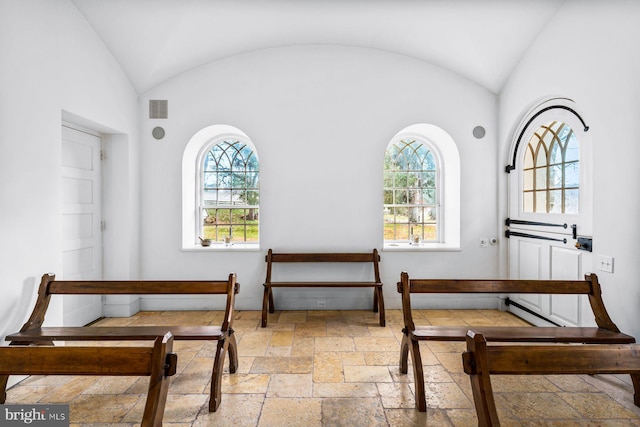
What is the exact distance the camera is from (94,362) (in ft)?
4.17

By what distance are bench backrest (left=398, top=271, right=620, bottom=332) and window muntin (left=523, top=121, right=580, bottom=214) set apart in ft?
3.25

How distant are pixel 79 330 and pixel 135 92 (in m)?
2.92

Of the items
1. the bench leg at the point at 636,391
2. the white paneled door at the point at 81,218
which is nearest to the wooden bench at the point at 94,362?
the white paneled door at the point at 81,218

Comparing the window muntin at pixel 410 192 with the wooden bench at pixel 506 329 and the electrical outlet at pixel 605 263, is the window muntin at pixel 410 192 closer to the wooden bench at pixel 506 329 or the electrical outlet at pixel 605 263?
the electrical outlet at pixel 605 263

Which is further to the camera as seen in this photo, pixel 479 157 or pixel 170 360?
pixel 479 157

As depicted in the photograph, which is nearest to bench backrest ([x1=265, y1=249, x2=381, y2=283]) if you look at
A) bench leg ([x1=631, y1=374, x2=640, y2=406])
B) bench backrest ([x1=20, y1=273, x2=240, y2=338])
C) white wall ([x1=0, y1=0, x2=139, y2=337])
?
bench backrest ([x1=20, y1=273, x2=240, y2=338])

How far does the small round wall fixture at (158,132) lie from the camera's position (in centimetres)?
433

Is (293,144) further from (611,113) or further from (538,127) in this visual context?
(611,113)

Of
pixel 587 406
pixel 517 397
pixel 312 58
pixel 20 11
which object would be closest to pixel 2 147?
pixel 20 11

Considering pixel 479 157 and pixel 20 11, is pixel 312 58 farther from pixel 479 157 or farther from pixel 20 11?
pixel 20 11

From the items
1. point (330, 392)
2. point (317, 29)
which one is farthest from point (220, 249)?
point (317, 29)

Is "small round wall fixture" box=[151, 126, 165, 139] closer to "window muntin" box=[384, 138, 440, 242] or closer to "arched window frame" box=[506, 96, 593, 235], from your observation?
"window muntin" box=[384, 138, 440, 242]

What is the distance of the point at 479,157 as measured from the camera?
4.41 metres

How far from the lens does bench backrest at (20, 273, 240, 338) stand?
2568 millimetres
